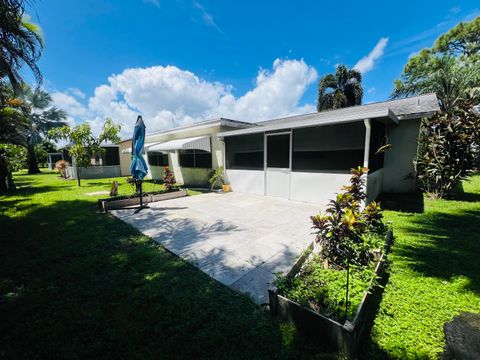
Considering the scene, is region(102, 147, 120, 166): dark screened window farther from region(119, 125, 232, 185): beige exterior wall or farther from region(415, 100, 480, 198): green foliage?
region(415, 100, 480, 198): green foliage

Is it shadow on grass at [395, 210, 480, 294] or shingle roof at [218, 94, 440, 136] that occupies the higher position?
shingle roof at [218, 94, 440, 136]

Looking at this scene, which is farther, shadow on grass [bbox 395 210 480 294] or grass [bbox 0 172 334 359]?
shadow on grass [bbox 395 210 480 294]

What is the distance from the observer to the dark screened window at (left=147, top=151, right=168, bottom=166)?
18.2 m

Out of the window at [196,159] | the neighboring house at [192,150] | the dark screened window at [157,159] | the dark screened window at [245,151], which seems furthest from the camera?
the dark screened window at [157,159]

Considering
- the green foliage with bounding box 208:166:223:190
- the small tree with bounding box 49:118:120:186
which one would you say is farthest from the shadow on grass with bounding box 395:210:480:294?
the small tree with bounding box 49:118:120:186

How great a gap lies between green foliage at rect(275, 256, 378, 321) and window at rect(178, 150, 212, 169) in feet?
37.2

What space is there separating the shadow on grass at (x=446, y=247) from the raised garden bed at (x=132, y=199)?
376 inches

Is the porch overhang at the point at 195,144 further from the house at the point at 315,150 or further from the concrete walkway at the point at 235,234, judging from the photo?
the concrete walkway at the point at 235,234

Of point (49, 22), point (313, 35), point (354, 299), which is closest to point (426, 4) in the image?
point (313, 35)

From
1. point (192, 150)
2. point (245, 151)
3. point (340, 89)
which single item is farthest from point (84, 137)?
point (340, 89)

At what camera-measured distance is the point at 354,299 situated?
2.72 metres

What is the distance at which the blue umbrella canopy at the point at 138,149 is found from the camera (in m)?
8.34

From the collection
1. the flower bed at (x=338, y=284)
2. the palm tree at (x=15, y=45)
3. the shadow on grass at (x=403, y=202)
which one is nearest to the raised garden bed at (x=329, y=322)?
the flower bed at (x=338, y=284)

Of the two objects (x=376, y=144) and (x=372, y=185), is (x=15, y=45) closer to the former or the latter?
(x=376, y=144)
